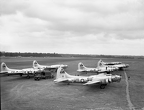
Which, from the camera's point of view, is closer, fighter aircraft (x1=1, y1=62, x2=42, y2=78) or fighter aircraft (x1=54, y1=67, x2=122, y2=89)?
fighter aircraft (x1=54, y1=67, x2=122, y2=89)

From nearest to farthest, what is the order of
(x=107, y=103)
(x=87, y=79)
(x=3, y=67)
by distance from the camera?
(x=107, y=103) → (x=87, y=79) → (x=3, y=67)

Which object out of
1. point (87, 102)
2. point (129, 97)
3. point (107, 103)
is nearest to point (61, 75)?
point (87, 102)

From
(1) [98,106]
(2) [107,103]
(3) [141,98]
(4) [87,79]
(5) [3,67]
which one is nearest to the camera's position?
(1) [98,106]

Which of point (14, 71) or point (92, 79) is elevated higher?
point (14, 71)

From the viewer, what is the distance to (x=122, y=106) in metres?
14.4

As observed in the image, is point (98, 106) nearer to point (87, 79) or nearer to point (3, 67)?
point (87, 79)

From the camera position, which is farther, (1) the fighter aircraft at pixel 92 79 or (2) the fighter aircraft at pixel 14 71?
(2) the fighter aircraft at pixel 14 71

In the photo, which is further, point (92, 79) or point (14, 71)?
point (14, 71)

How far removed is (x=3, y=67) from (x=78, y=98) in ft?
83.1

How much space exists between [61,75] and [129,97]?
517 inches

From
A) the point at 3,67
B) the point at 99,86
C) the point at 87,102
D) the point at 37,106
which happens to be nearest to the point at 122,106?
the point at 87,102

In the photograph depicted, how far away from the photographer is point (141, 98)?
17.0 meters

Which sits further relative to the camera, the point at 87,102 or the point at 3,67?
the point at 3,67

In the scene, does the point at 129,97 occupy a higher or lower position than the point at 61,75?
lower
